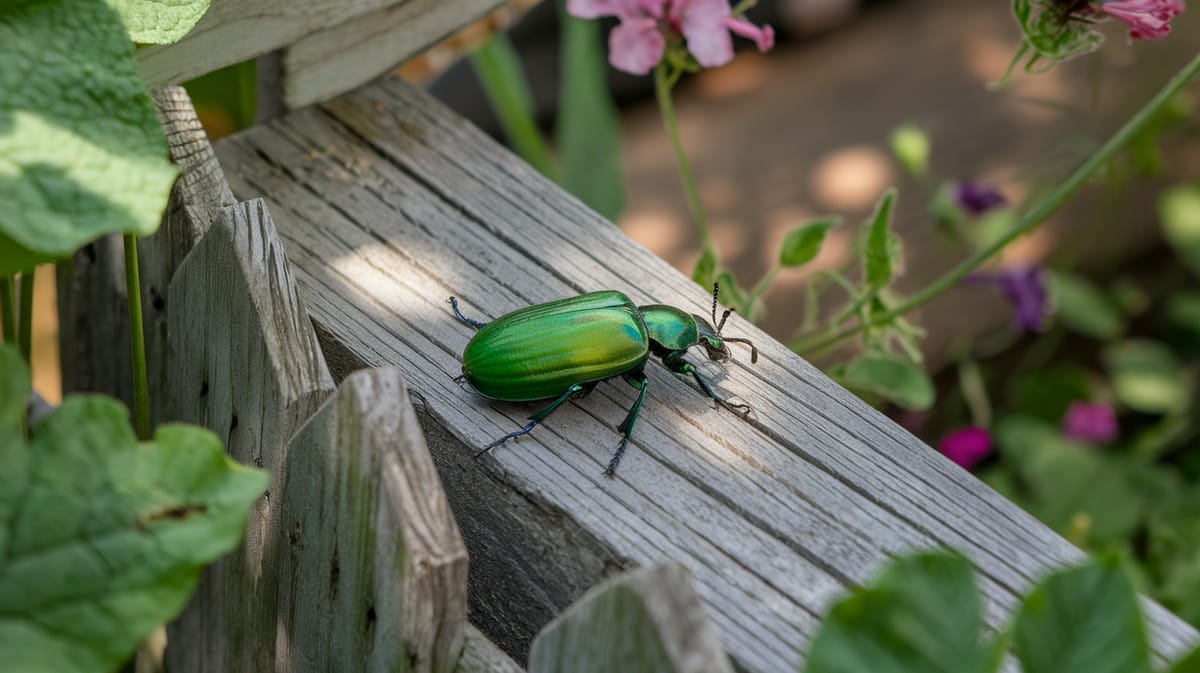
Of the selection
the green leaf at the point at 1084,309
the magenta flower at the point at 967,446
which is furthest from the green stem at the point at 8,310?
the green leaf at the point at 1084,309

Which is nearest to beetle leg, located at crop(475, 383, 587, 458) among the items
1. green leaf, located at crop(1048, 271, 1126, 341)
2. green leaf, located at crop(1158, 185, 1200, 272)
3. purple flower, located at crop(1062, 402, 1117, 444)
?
purple flower, located at crop(1062, 402, 1117, 444)

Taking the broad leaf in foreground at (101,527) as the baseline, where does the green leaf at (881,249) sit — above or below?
below

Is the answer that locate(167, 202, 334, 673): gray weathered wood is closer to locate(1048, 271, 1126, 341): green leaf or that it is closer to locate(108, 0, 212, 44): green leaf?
locate(108, 0, 212, 44): green leaf

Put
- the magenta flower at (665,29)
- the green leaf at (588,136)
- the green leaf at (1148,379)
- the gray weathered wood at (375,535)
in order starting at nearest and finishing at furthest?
the gray weathered wood at (375,535) → the magenta flower at (665,29) → the green leaf at (588,136) → the green leaf at (1148,379)

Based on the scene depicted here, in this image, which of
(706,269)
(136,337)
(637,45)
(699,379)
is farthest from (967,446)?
(136,337)

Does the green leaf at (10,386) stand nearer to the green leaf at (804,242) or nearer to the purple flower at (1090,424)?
the green leaf at (804,242)

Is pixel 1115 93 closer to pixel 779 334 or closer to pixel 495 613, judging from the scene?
pixel 779 334
